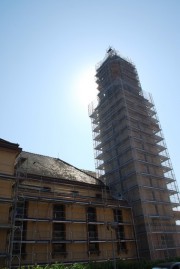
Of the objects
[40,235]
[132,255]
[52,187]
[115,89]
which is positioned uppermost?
[115,89]

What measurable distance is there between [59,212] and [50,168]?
648 centimetres

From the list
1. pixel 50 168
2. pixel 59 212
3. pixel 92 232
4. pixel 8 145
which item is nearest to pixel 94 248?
pixel 92 232

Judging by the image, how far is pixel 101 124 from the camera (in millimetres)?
40281

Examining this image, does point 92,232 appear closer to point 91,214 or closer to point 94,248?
point 94,248

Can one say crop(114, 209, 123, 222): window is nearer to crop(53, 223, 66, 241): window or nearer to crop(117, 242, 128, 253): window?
crop(117, 242, 128, 253): window

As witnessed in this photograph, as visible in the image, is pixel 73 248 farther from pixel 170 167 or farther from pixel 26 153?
pixel 170 167

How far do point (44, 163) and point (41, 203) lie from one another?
7.63m

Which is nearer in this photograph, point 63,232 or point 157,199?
point 63,232

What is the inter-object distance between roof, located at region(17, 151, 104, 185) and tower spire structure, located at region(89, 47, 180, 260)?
4.62 m

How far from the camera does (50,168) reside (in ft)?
98.8

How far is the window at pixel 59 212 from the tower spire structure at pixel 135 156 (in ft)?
30.3

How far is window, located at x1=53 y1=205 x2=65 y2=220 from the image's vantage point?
974 inches

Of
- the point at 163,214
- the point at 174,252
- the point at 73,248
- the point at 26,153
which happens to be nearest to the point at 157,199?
the point at 163,214

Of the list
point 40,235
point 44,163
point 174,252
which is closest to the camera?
point 40,235
